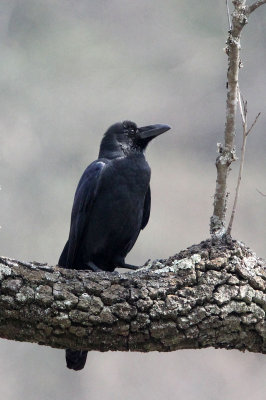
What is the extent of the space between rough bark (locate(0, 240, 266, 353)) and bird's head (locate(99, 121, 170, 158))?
2.29 metres

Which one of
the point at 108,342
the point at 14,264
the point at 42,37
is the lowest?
the point at 108,342

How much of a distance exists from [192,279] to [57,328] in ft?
2.41

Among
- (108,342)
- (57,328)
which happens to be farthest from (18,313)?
(108,342)

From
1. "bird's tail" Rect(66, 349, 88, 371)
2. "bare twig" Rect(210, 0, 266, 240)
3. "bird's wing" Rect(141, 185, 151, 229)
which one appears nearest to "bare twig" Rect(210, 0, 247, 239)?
"bare twig" Rect(210, 0, 266, 240)

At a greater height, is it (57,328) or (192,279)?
(192,279)

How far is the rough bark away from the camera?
14.0ft

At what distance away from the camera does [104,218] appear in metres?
6.44

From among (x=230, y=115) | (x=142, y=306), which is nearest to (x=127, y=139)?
(x=230, y=115)

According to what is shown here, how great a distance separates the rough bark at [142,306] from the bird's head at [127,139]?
2.29m

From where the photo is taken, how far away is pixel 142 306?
14.4 feet

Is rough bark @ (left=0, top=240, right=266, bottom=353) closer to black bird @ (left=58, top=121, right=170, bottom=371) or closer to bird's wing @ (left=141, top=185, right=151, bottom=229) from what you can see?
black bird @ (left=58, top=121, right=170, bottom=371)

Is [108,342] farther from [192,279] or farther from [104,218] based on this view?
[104,218]

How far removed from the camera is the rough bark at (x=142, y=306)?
14.0 feet

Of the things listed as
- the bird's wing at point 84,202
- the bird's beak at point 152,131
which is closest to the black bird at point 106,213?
the bird's wing at point 84,202
